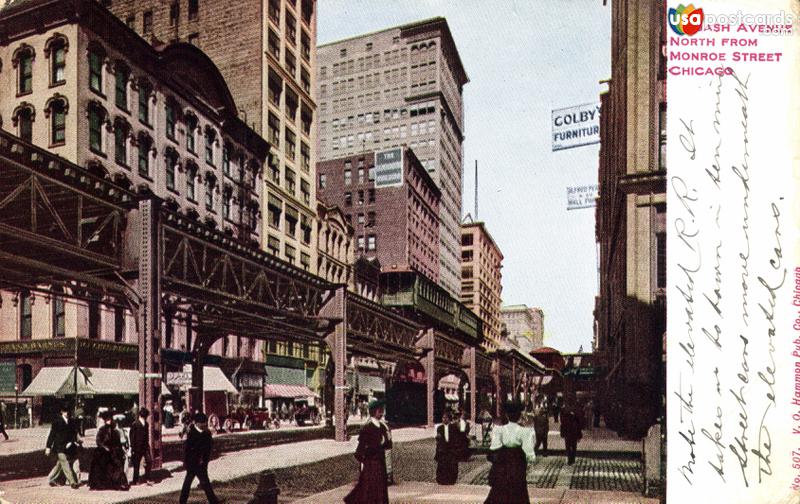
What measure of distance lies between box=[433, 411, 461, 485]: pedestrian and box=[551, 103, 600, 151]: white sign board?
5.09 metres

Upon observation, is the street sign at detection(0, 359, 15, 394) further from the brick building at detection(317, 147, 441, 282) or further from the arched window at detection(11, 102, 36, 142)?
the brick building at detection(317, 147, 441, 282)

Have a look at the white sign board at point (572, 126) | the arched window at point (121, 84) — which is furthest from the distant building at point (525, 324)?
the arched window at point (121, 84)

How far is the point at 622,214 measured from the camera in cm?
938

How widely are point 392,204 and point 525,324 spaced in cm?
361

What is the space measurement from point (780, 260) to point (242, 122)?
31.2 feet

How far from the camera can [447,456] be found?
10398 mm

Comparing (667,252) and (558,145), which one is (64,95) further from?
(667,252)

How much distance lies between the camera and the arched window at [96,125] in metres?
15.0

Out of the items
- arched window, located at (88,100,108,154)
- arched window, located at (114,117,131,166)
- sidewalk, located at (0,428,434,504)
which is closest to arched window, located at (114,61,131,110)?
arched window, located at (114,117,131,166)

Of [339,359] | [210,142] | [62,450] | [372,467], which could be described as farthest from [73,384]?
[210,142]

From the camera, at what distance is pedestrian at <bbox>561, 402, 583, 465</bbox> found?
12.6m

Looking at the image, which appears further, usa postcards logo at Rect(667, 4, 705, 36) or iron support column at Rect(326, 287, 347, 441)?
iron support column at Rect(326, 287, 347, 441)

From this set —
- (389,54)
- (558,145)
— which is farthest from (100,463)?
(558,145)

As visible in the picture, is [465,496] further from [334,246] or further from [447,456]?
[334,246]
